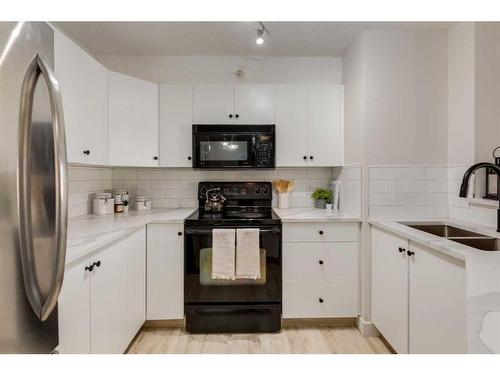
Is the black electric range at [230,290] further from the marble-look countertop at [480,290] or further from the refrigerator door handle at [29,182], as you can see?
the refrigerator door handle at [29,182]

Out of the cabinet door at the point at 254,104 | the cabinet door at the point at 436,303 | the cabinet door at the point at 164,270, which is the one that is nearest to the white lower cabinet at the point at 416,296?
the cabinet door at the point at 436,303

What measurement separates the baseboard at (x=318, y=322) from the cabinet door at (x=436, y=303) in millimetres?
730

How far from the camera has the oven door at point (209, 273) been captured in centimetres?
223

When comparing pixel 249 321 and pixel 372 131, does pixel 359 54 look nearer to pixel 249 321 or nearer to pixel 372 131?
pixel 372 131

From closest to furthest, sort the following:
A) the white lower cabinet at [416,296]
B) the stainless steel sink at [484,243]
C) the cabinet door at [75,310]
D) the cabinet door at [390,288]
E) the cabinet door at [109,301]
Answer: the cabinet door at [75,310], the white lower cabinet at [416,296], the cabinet door at [109,301], the stainless steel sink at [484,243], the cabinet door at [390,288]

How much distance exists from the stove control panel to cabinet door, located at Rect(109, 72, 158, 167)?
0.52m

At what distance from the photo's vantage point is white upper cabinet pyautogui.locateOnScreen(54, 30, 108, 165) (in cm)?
166

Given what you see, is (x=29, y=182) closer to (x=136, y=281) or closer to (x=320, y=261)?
(x=136, y=281)

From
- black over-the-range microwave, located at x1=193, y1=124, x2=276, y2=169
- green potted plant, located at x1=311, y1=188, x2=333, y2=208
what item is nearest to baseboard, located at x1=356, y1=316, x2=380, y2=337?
green potted plant, located at x1=311, y1=188, x2=333, y2=208

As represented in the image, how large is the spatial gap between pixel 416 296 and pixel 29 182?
1.79 m

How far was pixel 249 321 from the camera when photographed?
2.25 meters

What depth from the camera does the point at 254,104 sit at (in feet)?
8.60
